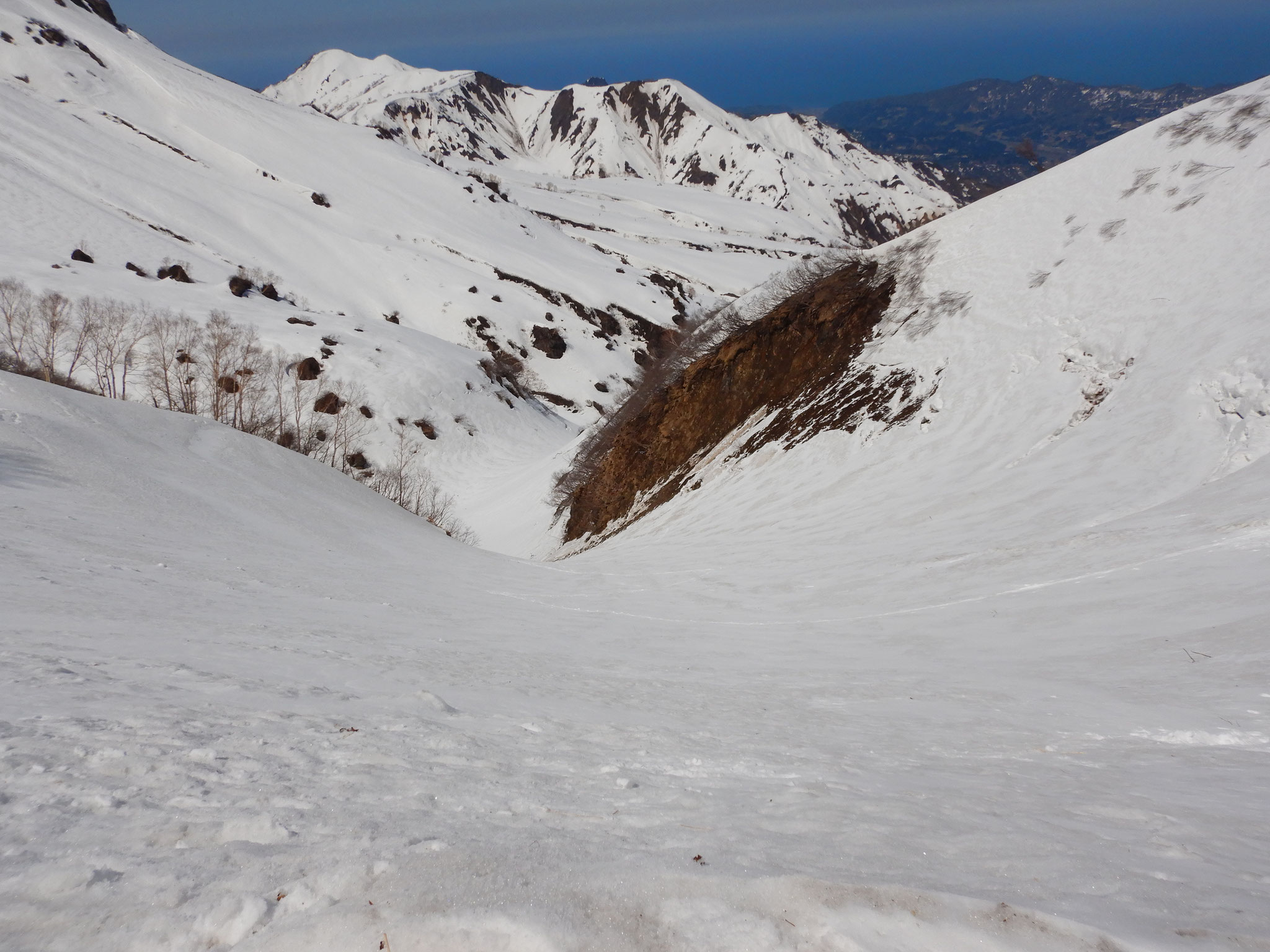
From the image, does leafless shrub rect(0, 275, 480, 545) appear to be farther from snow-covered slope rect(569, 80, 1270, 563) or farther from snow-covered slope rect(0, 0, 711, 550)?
snow-covered slope rect(569, 80, 1270, 563)

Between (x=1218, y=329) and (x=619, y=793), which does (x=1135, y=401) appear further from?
(x=619, y=793)

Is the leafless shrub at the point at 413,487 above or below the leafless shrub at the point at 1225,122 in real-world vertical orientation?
below

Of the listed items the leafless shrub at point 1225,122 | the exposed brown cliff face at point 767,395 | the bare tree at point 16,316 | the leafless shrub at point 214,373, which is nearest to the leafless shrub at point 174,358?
the leafless shrub at point 214,373

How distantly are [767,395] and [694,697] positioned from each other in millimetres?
19983

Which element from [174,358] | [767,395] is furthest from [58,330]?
[767,395]

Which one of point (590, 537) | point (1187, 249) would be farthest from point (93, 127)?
point (1187, 249)

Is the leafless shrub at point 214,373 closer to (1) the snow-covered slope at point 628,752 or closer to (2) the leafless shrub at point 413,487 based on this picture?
(2) the leafless shrub at point 413,487

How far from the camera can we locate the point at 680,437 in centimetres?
2788

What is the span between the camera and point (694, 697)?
624 centimetres

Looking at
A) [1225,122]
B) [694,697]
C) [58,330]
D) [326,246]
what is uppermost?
[326,246]

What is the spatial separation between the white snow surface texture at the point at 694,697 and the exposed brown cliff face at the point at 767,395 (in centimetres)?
467

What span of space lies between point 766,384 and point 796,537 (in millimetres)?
11566

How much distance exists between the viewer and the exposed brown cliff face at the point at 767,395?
21359 millimetres

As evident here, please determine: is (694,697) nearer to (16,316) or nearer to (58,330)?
(58,330)
